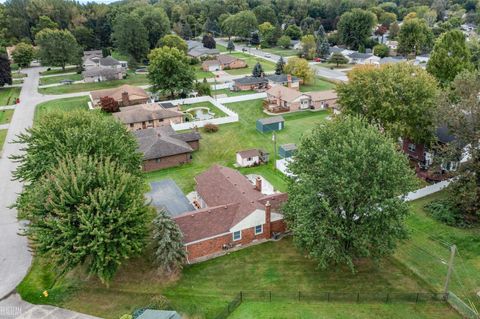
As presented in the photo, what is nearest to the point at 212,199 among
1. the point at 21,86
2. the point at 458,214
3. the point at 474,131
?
the point at 458,214

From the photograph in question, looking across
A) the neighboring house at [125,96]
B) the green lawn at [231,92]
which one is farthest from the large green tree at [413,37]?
the neighboring house at [125,96]

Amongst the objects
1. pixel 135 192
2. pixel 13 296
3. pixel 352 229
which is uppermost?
pixel 135 192

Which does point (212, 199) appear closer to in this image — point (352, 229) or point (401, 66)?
point (352, 229)

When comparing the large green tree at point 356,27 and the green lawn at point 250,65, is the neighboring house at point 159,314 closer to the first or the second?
the green lawn at point 250,65

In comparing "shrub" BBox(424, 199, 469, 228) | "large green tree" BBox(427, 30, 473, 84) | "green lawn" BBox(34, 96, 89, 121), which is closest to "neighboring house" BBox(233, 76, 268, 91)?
"green lawn" BBox(34, 96, 89, 121)

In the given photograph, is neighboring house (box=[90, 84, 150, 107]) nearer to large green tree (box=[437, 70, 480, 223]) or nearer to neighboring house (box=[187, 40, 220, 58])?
neighboring house (box=[187, 40, 220, 58])

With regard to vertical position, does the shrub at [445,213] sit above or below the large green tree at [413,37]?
below

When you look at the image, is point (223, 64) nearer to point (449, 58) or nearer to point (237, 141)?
point (237, 141)
